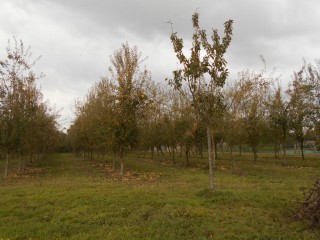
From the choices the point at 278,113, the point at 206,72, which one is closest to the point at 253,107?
the point at 278,113

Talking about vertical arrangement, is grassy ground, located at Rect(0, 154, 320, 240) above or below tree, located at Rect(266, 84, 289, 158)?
below

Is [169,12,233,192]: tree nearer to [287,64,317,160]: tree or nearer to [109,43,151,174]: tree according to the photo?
[109,43,151,174]: tree

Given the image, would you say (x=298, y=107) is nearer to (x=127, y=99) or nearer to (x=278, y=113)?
(x=278, y=113)

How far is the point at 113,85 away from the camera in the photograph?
2253 centimetres

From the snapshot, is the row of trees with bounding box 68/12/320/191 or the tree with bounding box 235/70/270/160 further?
the tree with bounding box 235/70/270/160

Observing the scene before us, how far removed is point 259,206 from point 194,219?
9.17ft

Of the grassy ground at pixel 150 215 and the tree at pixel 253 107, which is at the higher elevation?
the tree at pixel 253 107

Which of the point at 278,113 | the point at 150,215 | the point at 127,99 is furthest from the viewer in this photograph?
the point at 278,113

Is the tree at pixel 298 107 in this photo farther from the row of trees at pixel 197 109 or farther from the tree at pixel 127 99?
the tree at pixel 127 99

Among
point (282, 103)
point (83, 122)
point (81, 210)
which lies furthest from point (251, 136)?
point (81, 210)

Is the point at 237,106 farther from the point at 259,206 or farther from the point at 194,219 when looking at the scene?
the point at 194,219

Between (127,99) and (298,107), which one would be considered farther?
(298,107)

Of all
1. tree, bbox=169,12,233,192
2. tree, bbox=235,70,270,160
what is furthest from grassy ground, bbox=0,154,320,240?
tree, bbox=235,70,270,160

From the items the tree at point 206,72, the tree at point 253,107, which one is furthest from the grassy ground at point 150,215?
the tree at point 253,107
